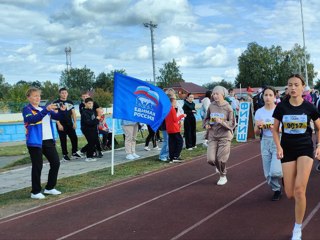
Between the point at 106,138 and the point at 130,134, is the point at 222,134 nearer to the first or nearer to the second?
the point at 130,134

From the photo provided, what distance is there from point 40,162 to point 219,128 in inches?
136

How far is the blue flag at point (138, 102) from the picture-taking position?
33.8 feet

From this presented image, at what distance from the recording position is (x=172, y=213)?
6.32 meters

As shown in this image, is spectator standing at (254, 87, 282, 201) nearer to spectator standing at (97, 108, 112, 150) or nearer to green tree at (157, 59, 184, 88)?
spectator standing at (97, 108, 112, 150)

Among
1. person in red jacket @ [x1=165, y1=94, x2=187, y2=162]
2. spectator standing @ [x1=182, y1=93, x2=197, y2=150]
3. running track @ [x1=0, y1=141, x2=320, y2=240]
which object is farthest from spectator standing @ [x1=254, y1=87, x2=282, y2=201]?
spectator standing @ [x1=182, y1=93, x2=197, y2=150]

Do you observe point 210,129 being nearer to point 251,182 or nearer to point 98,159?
point 251,182

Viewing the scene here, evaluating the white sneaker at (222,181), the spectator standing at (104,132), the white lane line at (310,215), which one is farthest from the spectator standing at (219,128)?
the spectator standing at (104,132)

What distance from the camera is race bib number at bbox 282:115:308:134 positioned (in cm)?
500

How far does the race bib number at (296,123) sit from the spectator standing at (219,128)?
119 inches

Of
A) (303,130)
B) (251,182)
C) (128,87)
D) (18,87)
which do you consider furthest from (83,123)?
(18,87)

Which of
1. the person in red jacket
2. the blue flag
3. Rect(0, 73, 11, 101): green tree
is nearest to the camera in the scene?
the blue flag

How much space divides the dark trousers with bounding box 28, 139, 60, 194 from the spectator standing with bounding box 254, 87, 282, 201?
3.76m

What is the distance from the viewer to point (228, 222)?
5.71m

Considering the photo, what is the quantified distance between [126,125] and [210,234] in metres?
7.18
